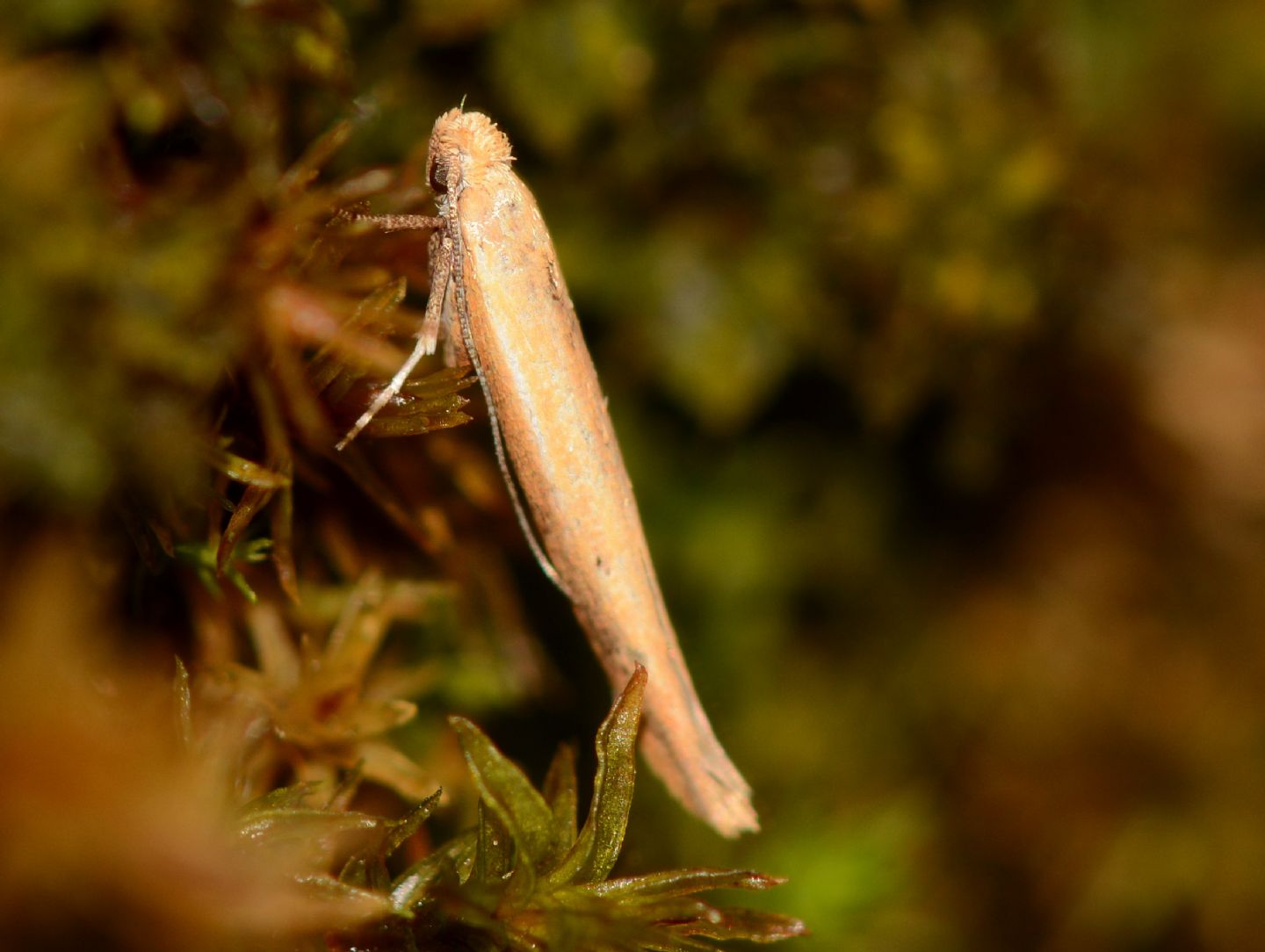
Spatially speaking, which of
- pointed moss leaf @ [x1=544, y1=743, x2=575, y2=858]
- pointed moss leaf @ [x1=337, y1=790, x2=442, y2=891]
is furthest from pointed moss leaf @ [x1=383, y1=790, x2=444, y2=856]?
pointed moss leaf @ [x1=544, y1=743, x2=575, y2=858]

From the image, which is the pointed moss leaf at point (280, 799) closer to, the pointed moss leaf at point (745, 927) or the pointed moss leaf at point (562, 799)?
the pointed moss leaf at point (562, 799)

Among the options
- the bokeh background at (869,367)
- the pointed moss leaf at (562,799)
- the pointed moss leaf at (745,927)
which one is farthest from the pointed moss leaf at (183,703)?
the pointed moss leaf at (745,927)

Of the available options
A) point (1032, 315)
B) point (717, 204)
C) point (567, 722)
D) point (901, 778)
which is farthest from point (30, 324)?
point (901, 778)

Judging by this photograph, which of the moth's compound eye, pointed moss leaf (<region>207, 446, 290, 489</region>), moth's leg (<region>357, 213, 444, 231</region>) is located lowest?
pointed moss leaf (<region>207, 446, 290, 489</region>)

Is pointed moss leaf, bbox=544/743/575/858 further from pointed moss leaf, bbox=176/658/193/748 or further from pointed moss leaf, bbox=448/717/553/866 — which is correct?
pointed moss leaf, bbox=176/658/193/748

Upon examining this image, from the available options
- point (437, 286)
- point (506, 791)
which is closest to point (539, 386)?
point (437, 286)

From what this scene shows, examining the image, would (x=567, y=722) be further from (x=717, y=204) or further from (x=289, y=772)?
(x=717, y=204)

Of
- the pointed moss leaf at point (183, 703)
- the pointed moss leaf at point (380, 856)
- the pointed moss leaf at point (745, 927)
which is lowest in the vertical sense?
the pointed moss leaf at point (745, 927)

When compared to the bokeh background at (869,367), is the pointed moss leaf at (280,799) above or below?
below
